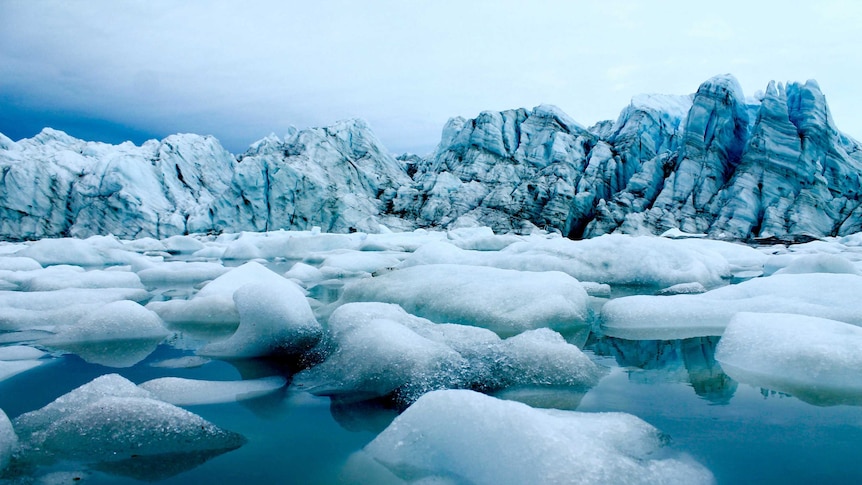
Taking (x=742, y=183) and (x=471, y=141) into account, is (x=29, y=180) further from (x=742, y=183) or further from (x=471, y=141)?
(x=742, y=183)

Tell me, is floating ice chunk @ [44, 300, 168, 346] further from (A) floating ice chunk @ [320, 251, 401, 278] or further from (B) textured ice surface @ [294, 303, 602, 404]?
(A) floating ice chunk @ [320, 251, 401, 278]

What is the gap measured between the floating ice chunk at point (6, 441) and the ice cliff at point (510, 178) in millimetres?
23576

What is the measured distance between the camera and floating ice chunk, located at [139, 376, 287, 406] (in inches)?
78.8

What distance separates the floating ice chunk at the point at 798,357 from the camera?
81.0 inches

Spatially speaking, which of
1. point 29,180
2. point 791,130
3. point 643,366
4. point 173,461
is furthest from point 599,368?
point 29,180

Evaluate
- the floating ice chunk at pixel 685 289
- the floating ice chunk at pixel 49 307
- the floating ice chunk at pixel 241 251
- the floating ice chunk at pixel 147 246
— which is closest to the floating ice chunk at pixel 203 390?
the floating ice chunk at pixel 49 307

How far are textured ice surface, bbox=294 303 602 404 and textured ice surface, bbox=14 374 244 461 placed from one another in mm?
603

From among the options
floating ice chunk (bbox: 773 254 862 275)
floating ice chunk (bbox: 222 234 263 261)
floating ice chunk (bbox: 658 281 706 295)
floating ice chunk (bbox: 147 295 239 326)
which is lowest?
floating ice chunk (bbox: 222 234 263 261)

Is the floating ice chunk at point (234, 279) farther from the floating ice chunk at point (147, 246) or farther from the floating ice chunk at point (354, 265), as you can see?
the floating ice chunk at point (147, 246)

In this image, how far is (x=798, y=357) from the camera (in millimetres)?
2225

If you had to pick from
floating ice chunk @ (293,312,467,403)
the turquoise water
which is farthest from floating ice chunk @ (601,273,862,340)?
floating ice chunk @ (293,312,467,403)

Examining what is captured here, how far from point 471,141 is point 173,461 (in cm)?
3098

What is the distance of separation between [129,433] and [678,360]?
8.00 feet

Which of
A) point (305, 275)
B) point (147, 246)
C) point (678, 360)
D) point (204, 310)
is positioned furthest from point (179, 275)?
point (147, 246)
